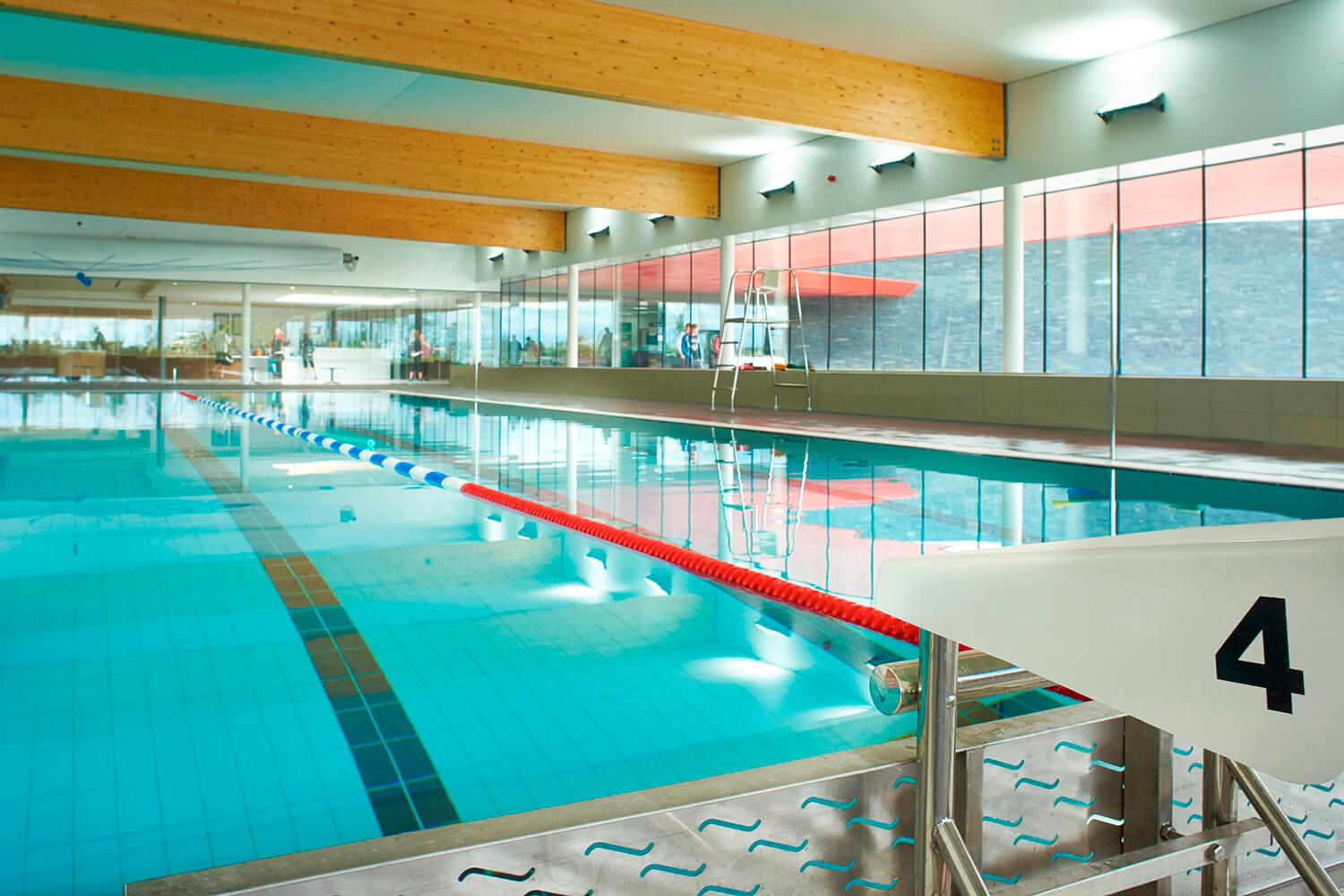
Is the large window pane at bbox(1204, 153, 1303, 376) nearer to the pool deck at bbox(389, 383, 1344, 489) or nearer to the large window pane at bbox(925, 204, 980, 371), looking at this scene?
the large window pane at bbox(925, 204, 980, 371)

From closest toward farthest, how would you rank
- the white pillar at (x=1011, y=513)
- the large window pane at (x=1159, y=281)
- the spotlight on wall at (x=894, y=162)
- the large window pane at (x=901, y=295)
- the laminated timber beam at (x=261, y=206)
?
1. the white pillar at (x=1011, y=513)
2. the spotlight on wall at (x=894, y=162)
3. the large window pane at (x=901, y=295)
4. the large window pane at (x=1159, y=281)
5. the laminated timber beam at (x=261, y=206)

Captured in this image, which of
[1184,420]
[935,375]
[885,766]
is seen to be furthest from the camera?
[935,375]

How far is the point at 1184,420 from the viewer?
31.7 ft

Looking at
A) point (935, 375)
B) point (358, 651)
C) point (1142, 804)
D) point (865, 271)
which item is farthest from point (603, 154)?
point (1142, 804)

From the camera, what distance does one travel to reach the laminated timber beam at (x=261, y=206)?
48.6ft

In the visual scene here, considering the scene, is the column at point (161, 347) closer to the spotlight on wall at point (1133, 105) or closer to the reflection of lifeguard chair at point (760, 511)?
the reflection of lifeguard chair at point (760, 511)

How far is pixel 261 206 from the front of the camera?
16547mm

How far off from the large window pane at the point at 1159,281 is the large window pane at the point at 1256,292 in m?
0.32

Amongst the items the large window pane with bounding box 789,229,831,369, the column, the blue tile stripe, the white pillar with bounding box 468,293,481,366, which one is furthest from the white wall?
the column

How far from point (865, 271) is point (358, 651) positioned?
1294cm

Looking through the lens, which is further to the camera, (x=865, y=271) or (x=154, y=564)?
(x=865, y=271)

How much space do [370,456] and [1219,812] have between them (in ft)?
25.8

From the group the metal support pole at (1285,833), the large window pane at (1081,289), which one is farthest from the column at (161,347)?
the metal support pole at (1285,833)

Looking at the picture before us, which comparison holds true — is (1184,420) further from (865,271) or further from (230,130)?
(230,130)
